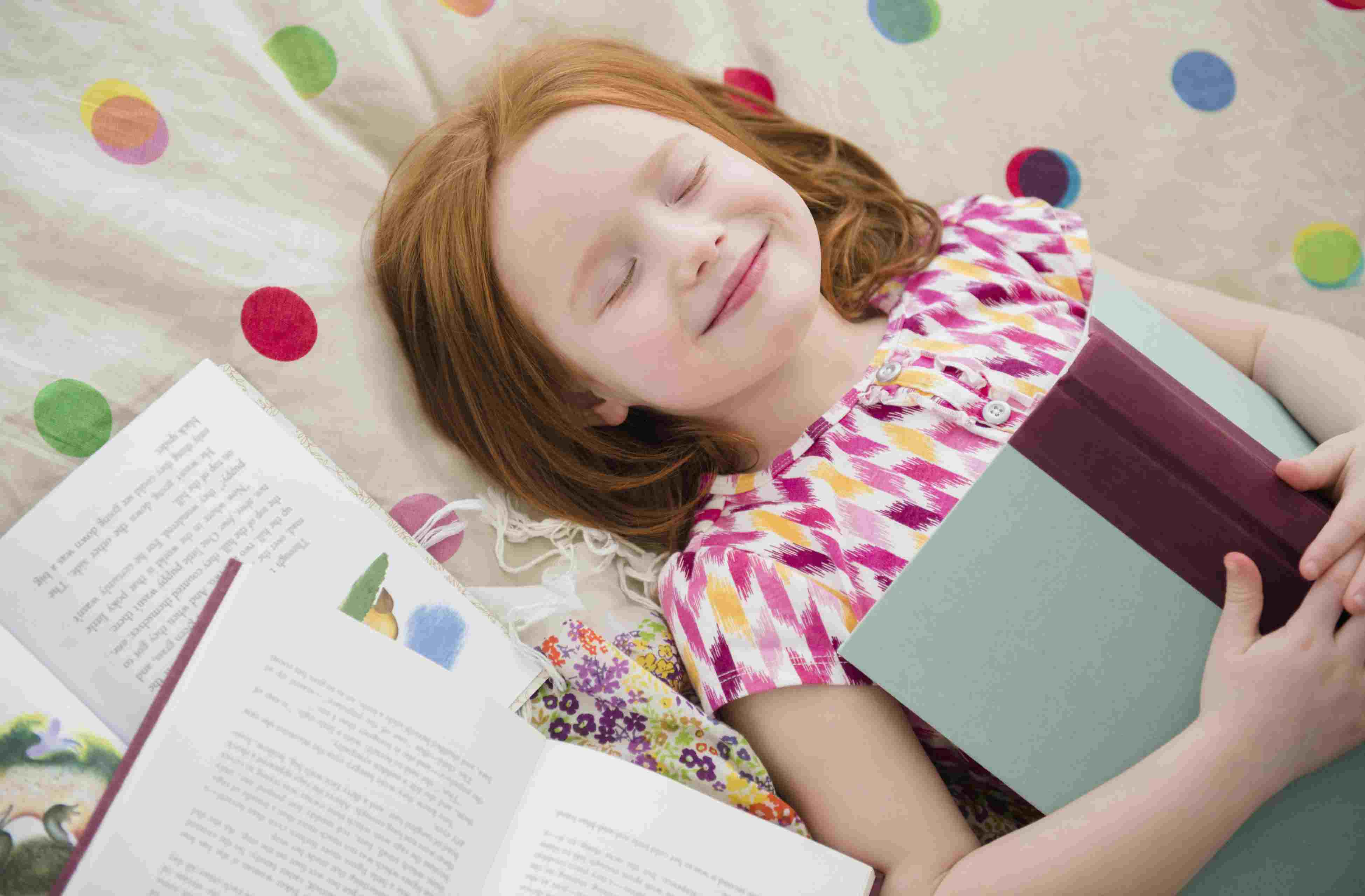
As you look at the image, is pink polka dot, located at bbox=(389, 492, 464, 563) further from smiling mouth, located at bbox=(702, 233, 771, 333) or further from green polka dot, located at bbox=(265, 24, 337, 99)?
green polka dot, located at bbox=(265, 24, 337, 99)

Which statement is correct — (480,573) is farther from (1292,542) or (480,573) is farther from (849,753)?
(1292,542)

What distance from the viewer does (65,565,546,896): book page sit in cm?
63

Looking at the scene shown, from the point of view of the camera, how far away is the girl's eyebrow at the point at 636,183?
0.76m

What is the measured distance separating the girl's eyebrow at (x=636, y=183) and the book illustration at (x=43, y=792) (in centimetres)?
49

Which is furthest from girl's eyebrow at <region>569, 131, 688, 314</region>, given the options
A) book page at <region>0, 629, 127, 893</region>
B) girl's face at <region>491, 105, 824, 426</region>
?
book page at <region>0, 629, 127, 893</region>

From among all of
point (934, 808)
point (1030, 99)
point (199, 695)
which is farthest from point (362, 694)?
point (1030, 99)

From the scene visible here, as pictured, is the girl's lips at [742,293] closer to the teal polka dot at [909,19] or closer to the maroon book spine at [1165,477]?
the maroon book spine at [1165,477]

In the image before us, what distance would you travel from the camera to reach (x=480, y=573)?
84 centimetres

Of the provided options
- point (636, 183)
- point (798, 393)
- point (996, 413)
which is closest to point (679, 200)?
point (636, 183)

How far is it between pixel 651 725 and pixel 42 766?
0.45 meters

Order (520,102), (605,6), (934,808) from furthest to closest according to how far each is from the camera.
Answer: (605,6) < (520,102) < (934,808)

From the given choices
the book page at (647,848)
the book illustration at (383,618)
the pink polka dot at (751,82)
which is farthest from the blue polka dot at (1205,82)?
the book illustration at (383,618)

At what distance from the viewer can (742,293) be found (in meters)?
0.77

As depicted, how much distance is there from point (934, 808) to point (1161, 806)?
162 mm
